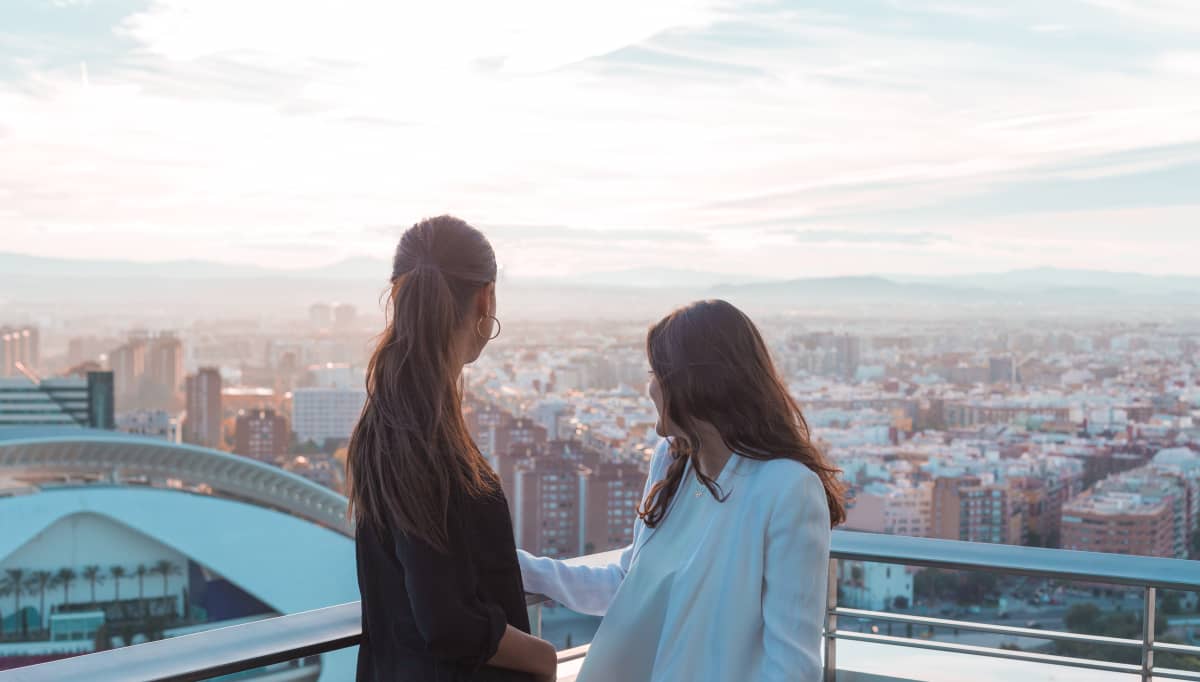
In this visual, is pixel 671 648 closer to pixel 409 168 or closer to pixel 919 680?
pixel 919 680

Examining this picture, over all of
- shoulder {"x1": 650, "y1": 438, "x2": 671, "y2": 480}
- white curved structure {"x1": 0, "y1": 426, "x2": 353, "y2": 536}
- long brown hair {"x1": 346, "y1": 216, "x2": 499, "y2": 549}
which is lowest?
white curved structure {"x1": 0, "y1": 426, "x2": 353, "y2": 536}

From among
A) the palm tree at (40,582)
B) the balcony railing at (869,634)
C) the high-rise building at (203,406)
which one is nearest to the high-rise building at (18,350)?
the high-rise building at (203,406)

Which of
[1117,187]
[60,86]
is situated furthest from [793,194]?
[60,86]

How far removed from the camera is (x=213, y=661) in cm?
109

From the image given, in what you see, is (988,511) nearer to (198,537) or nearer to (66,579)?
(198,537)

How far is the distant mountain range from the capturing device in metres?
12.1

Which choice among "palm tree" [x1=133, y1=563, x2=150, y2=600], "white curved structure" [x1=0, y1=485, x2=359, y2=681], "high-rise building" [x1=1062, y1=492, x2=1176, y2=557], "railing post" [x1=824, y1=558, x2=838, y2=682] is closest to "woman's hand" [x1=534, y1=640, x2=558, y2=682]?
"railing post" [x1=824, y1=558, x2=838, y2=682]

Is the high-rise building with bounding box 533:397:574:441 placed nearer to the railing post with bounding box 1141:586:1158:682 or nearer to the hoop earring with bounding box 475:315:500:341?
the railing post with bounding box 1141:586:1158:682

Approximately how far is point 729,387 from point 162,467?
58.1 ft

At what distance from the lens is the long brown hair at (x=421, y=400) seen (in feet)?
3.18

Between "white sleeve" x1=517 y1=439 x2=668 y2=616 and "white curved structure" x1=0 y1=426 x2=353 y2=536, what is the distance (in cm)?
1605

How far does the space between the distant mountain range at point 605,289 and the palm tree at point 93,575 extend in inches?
235

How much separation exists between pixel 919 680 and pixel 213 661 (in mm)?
1442

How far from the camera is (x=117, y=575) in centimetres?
1516
